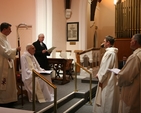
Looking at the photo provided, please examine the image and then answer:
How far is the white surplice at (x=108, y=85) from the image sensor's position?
395 centimetres

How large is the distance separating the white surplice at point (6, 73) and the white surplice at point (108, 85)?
1.69m

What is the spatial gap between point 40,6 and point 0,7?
205cm

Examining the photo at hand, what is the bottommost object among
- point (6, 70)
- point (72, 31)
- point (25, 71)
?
point (25, 71)

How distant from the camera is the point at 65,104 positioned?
5273 millimetres

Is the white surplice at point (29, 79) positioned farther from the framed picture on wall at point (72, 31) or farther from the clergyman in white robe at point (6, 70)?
the framed picture on wall at point (72, 31)

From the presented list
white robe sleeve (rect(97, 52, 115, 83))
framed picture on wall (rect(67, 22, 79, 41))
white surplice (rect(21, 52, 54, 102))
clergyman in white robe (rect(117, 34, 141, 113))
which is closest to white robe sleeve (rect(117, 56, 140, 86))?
clergyman in white robe (rect(117, 34, 141, 113))

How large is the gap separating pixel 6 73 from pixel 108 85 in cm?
197

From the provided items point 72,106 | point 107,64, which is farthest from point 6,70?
point 107,64

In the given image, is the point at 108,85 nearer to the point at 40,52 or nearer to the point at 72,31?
the point at 40,52

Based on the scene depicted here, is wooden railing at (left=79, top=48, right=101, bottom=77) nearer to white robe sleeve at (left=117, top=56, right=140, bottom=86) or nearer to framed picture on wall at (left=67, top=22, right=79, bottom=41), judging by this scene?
framed picture on wall at (left=67, top=22, right=79, bottom=41)

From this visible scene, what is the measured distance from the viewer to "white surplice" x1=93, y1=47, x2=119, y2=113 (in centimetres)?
395

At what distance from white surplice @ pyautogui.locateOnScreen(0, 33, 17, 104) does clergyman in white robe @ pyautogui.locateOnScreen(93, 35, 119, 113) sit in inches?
66.5

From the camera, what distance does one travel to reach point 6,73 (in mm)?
4215

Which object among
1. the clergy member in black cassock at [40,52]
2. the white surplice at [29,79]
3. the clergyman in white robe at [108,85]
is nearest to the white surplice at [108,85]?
the clergyman in white robe at [108,85]
